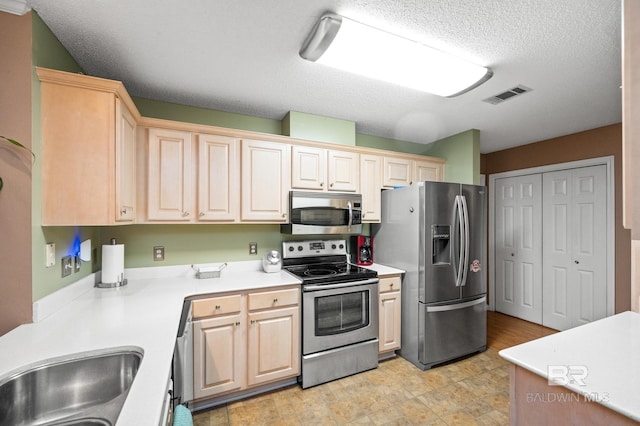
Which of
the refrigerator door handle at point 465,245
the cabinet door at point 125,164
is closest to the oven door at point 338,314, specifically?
the refrigerator door handle at point 465,245

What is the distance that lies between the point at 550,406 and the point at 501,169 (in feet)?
13.2

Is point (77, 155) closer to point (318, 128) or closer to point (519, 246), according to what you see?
point (318, 128)

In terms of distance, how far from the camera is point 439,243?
270 centimetres

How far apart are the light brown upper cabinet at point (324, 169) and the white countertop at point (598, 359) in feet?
6.59

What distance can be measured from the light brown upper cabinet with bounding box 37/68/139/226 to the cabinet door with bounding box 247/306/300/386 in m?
1.26

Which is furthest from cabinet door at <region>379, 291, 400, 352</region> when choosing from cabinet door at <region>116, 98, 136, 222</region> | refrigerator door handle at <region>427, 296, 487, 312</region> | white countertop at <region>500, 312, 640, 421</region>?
cabinet door at <region>116, 98, 136, 222</region>

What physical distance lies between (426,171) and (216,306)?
279 centimetres

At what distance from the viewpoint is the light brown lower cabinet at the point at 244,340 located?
6.57 ft

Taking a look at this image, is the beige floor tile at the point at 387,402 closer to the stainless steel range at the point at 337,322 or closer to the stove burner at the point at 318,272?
the stainless steel range at the point at 337,322

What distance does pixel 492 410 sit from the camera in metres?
2.06

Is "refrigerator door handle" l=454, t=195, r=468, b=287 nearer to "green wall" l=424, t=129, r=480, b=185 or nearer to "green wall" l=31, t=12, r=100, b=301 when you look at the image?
"green wall" l=424, t=129, r=480, b=185

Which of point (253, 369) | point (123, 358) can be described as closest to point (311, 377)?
point (253, 369)

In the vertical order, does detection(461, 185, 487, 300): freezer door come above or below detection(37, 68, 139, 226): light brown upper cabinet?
below

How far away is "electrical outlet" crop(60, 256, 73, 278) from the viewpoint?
5.49 feet
